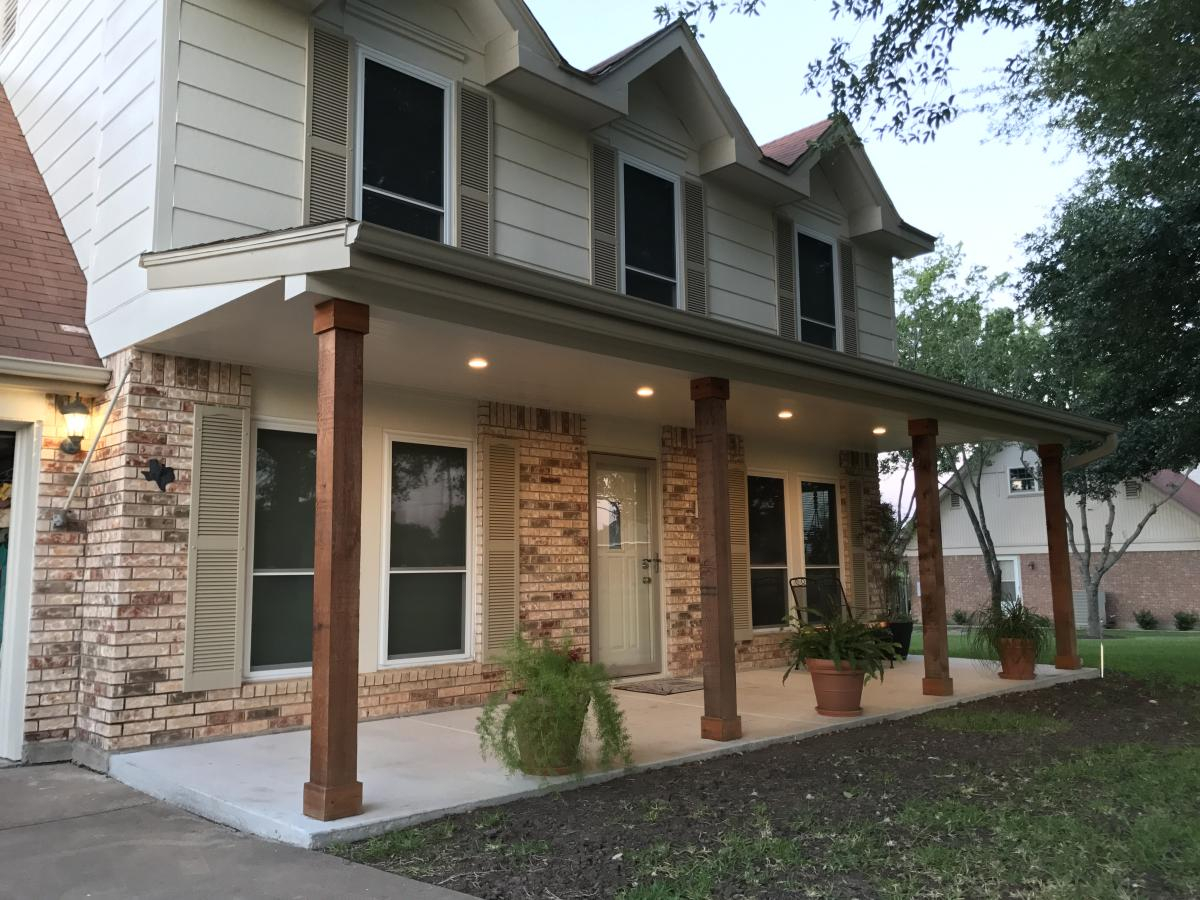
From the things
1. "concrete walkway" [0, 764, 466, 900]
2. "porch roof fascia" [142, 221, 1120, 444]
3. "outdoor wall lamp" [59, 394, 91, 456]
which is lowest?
"concrete walkway" [0, 764, 466, 900]

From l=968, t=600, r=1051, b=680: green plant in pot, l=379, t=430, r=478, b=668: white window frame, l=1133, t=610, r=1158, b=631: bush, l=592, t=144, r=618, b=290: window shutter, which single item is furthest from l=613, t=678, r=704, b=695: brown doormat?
l=1133, t=610, r=1158, b=631: bush

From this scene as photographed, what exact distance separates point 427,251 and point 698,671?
6013mm

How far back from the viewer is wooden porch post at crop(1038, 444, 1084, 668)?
9.90 metres

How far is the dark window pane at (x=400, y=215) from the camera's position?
6.74 m

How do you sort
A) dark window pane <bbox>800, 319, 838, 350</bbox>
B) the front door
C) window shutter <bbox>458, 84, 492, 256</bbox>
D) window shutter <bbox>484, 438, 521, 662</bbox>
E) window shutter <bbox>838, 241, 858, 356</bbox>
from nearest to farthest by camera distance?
window shutter <bbox>458, 84, 492, 256</bbox> < window shutter <bbox>484, 438, 521, 662</bbox> < the front door < dark window pane <bbox>800, 319, 838, 350</bbox> < window shutter <bbox>838, 241, 858, 356</bbox>

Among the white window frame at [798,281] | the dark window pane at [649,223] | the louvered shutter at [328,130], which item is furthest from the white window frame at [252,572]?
the white window frame at [798,281]

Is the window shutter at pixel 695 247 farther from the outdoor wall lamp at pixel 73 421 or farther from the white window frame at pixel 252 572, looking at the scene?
the outdoor wall lamp at pixel 73 421

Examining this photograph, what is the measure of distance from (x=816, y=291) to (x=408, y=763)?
6.96 meters

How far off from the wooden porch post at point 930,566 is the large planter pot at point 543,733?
13.8 feet

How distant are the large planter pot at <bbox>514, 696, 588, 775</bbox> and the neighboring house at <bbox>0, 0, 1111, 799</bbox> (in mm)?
967

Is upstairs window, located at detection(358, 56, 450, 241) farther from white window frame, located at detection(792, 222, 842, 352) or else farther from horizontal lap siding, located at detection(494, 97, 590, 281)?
white window frame, located at detection(792, 222, 842, 352)

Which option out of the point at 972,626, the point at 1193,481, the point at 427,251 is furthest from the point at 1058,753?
the point at 1193,481

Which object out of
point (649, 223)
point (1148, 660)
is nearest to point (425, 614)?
point (649, 223)

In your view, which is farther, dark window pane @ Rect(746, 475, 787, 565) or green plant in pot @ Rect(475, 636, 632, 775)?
dark window pane @ Rect(746, 475, 787, 565)
